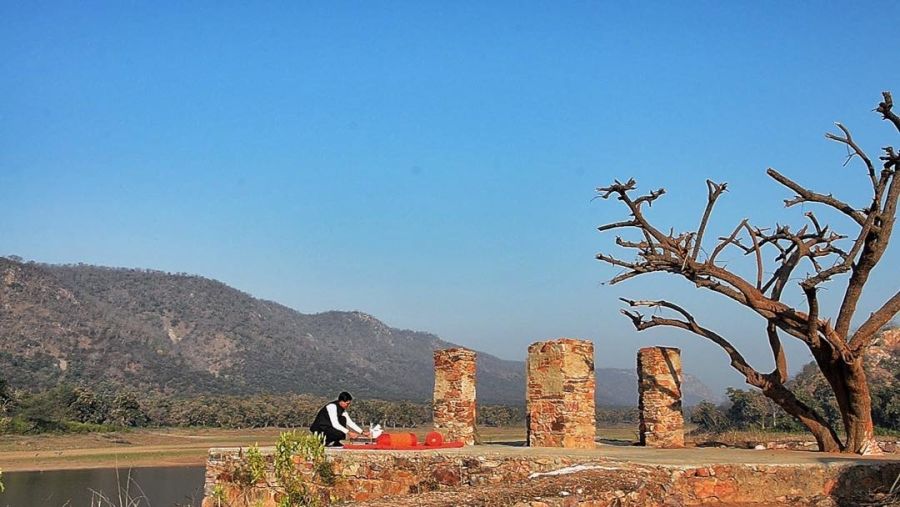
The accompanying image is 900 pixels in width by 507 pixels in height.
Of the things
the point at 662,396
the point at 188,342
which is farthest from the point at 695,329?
the point at 188,342

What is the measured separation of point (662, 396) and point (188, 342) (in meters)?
82.9

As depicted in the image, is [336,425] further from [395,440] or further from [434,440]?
[434,440]

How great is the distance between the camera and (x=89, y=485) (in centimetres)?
2439

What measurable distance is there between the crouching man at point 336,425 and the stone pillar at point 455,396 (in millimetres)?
2426

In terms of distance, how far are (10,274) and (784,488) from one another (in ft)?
280

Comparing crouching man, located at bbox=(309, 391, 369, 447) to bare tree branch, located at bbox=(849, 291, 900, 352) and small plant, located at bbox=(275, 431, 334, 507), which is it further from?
bare tree branch, located at bbox=(849, 291, 900, 352)

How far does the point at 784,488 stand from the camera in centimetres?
1001

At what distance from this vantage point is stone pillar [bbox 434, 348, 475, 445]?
14.9 metres

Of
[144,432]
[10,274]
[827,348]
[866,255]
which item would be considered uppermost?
[10,274]

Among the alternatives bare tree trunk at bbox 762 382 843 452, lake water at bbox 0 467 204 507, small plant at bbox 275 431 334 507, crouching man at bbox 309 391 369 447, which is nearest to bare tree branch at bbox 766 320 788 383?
bare tree trunk at bbox 762 382 843 452

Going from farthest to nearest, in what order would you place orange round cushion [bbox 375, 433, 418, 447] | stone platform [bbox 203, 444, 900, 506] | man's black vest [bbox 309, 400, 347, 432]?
man's black vest [bbox 309, 400, 347, 432] < orange round cushion [bbox 375, 433, 418, 447] < stone platform [bbox 203, 444, 900, 506]

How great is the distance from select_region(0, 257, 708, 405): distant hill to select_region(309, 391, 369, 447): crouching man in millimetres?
51763

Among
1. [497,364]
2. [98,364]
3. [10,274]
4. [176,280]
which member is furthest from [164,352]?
[497,364]

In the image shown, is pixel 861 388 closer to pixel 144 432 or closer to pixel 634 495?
pixel 634 495
